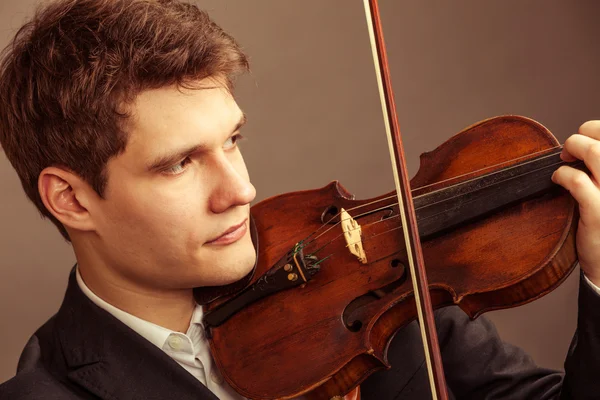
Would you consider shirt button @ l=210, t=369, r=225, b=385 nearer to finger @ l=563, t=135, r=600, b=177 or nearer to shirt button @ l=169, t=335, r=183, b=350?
shirt button @ l=169, t=335, r=183, b=350

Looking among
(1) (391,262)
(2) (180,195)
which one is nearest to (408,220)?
(1) (391,262)

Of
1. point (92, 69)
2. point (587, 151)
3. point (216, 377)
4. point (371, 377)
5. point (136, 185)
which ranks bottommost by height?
point (371, 377)

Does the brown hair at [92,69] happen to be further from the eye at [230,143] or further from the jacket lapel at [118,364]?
the jacket lapel at [118,364]

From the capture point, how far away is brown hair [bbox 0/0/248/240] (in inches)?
60.5

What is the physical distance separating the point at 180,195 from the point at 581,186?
0.71m

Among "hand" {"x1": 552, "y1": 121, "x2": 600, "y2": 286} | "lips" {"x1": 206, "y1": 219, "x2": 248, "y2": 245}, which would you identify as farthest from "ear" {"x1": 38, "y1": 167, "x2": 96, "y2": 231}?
"hand" {"x1": 552, "y1": 121, "x2": 600, "y2": 286}

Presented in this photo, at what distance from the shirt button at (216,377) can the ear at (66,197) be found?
0.39 m

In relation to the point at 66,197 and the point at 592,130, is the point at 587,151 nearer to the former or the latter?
the point at 592,130

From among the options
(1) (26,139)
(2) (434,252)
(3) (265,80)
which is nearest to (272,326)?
(2) (434,252)

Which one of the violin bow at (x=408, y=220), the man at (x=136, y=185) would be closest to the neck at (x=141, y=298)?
the man at (x=136, y=185)

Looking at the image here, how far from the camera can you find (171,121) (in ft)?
4.96

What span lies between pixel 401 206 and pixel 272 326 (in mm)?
366

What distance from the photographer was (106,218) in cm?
161

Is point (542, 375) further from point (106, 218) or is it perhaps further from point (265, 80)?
point (265, 80)
